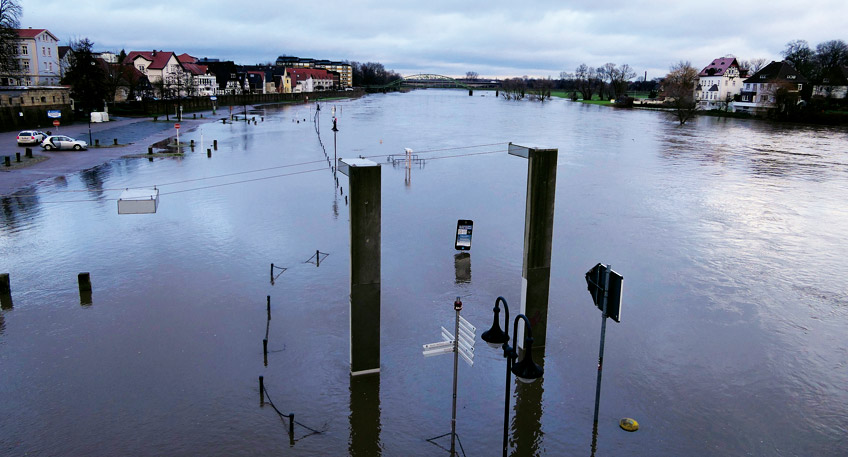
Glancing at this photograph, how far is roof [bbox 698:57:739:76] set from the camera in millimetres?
134663

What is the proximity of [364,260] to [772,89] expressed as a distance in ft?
367

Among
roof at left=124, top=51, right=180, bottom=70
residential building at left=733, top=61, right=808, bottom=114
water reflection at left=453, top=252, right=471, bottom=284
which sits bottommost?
water reflection at left=453, top=252, right=471, bottom=284

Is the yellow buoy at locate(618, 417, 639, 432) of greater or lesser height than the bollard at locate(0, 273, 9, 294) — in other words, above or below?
below

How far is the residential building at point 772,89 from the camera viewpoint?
96062 millimetres

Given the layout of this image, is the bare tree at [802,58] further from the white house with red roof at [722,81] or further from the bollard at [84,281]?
the bollard at [84,281]

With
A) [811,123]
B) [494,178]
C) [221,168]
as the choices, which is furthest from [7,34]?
[811,123]


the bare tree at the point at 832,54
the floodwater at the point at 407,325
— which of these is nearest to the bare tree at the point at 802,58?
the bare tree at the point at 832,54

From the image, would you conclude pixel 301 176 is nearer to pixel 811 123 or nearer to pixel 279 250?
pixel 279 250

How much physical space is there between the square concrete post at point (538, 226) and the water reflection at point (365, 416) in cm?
346

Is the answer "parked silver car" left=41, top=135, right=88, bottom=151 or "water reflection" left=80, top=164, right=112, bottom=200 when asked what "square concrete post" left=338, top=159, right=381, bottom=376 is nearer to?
"water reflection" left=80, top=164, right=112, bottom=200

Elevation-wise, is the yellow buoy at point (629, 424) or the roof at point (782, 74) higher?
the roof at point (782, 74)

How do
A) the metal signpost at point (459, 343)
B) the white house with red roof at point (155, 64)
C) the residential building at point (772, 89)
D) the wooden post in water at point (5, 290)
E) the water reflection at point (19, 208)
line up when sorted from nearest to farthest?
the metal signpost at point (459, 343)
the wooden post in water at point (5, 290)
the water reflection at point (19, 208)
the residential building at point (772, 89)
the white house with red roof at point (155, 64)

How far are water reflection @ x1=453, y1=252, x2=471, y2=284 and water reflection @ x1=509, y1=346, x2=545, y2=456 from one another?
17.1 feet

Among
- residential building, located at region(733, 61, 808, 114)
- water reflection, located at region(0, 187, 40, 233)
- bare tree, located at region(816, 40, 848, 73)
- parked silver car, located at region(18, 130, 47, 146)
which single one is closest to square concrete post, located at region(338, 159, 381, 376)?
water reflection, located at region(0, 187, 40, 233)
